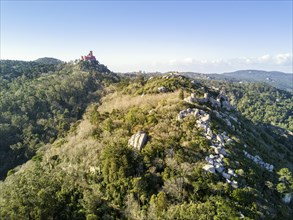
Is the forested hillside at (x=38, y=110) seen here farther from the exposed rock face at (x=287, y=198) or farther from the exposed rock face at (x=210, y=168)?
the exposed rock face at (x=287, y=198)

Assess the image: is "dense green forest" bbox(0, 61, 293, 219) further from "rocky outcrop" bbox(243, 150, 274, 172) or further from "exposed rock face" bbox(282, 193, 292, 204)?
"exposed rock face" bbox(282, 193, 292, 204)

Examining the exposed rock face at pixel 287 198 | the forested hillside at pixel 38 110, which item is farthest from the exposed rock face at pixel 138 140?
the forested hillside at pixel 38 110

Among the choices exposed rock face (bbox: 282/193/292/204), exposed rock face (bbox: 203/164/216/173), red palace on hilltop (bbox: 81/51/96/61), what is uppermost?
red palace on hilltop (bbox: 81/51/96/61)

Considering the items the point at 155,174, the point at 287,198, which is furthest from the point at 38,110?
the point at 287,198

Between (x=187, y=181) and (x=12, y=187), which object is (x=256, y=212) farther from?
(x=12, y=187)

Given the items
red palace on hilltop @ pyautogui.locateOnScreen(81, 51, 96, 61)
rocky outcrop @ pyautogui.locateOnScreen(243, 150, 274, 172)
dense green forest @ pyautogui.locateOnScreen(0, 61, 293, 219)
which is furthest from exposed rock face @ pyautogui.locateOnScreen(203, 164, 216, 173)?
red palace on hilltop @ pyautogui.locateOnScreen(81, 51, 96, 61)

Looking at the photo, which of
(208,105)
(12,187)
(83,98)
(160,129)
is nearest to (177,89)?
(208,105)

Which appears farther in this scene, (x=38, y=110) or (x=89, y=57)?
(x=89, y=57)

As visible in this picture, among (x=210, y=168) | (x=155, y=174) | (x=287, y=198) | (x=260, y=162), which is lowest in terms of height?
(x=287, y=198)

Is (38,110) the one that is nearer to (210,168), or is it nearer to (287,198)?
(210,168)
